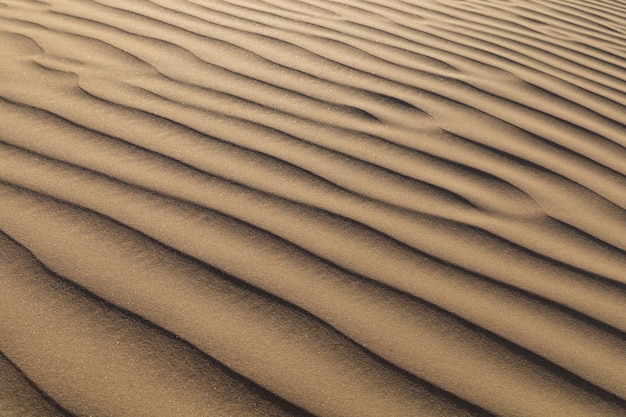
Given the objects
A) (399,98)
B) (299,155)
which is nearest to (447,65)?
(399,98)

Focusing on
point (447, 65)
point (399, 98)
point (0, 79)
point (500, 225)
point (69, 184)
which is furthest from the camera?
point (447, 65)

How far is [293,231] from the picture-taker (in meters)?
1.34

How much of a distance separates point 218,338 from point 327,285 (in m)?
0.25

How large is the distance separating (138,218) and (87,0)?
166cm

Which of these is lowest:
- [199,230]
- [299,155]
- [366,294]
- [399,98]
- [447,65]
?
[199,230]

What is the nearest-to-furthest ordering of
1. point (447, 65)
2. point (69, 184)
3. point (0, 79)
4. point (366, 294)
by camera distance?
1. point (366, 294)
2. point (69, 184)
3. point (0, 79)
4. point (447, 65)

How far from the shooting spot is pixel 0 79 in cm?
182

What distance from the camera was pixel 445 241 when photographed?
1.39 metres

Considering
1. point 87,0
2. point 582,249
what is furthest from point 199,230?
point 87,0

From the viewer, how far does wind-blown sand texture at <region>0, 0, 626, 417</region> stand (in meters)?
1.02

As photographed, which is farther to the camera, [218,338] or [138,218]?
[138,218]

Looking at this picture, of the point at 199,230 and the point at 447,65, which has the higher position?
the point at 447,65

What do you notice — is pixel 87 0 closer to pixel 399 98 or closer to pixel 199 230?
pixel 399 98

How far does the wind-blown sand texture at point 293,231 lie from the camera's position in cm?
102
